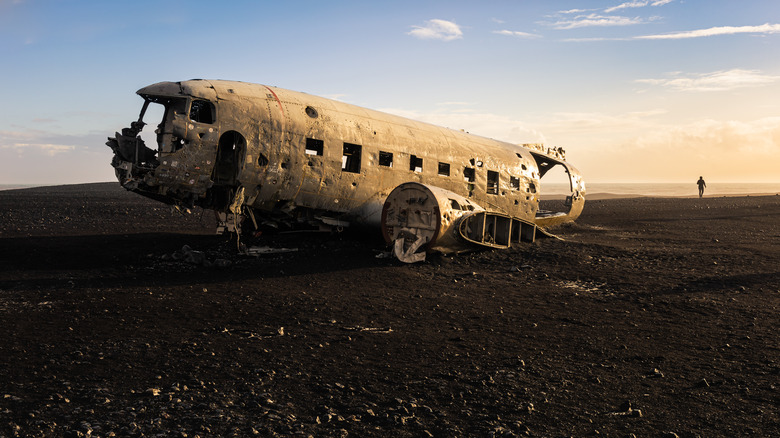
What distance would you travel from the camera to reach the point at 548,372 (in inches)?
276

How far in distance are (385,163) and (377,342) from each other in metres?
8.50

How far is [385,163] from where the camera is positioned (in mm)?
15930

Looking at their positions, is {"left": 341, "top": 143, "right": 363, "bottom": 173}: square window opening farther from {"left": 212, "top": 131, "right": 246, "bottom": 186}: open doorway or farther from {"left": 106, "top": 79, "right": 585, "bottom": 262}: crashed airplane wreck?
{"left": 212, "top": 131, "right": 246, "bottom": 186}: open doorway

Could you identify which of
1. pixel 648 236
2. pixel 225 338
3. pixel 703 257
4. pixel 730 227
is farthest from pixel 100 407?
pixel 730 227

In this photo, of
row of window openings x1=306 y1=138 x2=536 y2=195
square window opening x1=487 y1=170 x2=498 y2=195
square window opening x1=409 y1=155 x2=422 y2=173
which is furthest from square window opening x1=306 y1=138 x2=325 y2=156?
square window opening x1=487 y1=170 x2=498 y2=195

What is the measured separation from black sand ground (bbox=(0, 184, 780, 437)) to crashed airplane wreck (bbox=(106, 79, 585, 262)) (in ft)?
3.21

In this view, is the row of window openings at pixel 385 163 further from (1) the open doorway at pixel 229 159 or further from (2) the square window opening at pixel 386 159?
(1) the open doorway at pixel 229 159

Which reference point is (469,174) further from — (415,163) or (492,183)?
(415,163)

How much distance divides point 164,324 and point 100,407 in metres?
3.03

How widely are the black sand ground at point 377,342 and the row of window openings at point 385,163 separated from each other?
93.2 inches

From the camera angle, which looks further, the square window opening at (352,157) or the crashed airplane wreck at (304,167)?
the square window opening at (352,157)

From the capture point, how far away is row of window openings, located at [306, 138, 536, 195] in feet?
46.8

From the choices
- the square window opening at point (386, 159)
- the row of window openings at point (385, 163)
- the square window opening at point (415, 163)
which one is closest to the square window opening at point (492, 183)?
the row of window openings at point (385, 163)

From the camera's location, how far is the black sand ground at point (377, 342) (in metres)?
5.67
